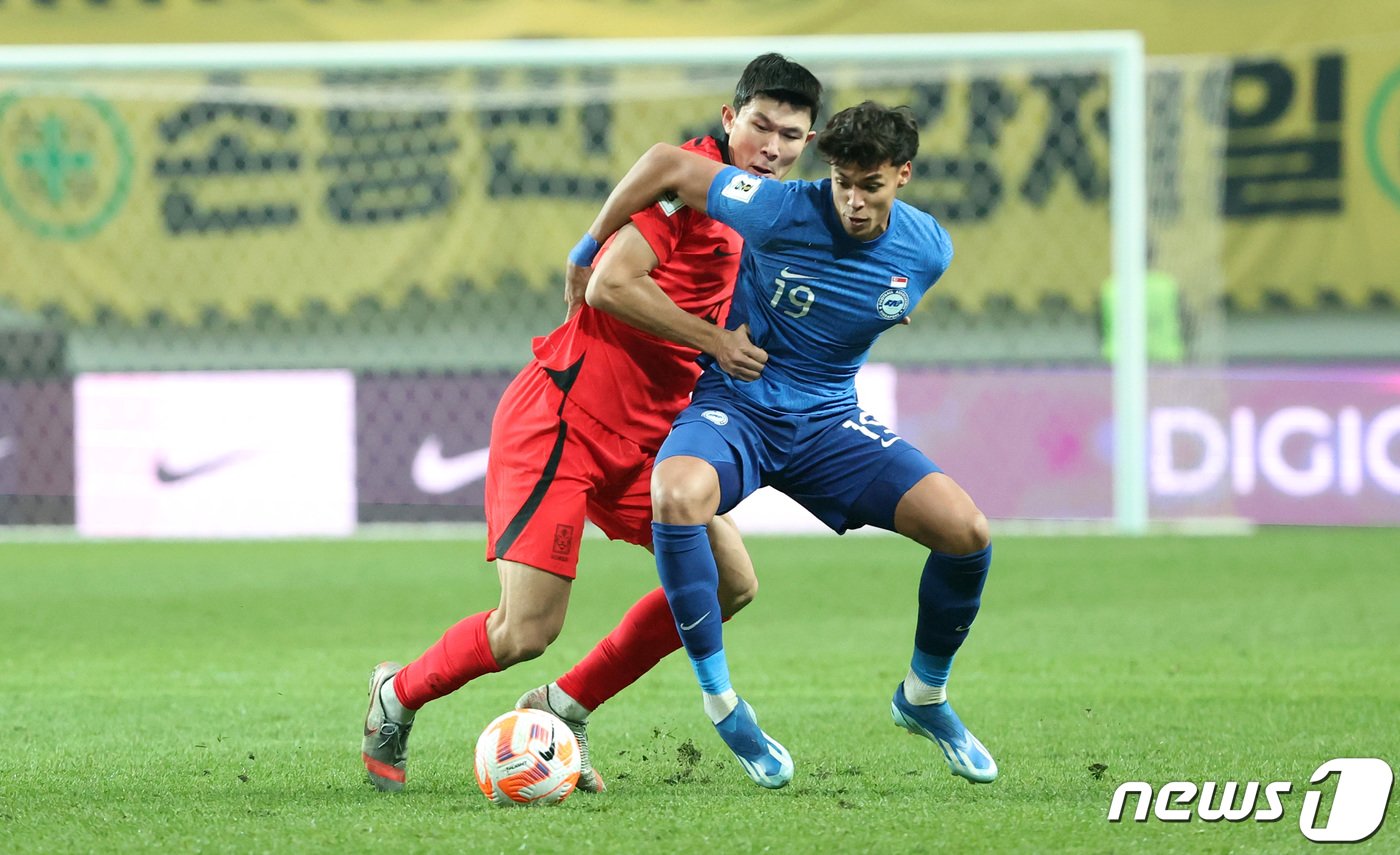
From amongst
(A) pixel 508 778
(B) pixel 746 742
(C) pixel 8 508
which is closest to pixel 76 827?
(A) pixel 508 778

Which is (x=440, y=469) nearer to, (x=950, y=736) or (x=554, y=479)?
(x=554, y=479)

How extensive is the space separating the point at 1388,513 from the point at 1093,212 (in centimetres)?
310

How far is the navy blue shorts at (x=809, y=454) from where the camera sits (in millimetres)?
4012

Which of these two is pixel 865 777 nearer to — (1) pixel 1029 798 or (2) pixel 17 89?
(1) pixel 1029 798

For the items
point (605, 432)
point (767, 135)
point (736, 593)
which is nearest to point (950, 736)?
point (736, 593)

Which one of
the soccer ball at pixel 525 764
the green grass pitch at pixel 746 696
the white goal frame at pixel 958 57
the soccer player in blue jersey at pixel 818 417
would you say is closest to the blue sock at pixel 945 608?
the soccer player in blue jersey at pixel 818 417

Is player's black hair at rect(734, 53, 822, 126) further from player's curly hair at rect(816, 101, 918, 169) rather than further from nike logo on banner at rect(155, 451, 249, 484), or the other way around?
nike logo on banner at rect(155, 451, 249, 484)

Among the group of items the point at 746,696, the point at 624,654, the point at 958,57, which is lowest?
the point at 746,696

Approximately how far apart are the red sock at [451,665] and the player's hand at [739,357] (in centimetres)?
76

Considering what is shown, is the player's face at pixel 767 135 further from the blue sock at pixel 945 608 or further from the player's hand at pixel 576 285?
the blue sock at pixel 945 608

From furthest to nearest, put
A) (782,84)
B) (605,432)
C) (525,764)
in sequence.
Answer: (605,432), (782,84), (525,764)

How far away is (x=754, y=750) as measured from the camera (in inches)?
150

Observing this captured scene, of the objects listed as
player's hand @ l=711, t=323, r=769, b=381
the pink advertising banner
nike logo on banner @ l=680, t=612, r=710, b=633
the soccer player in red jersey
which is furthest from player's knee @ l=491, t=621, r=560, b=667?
the pink advertising banner

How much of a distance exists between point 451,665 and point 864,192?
1.37 m
